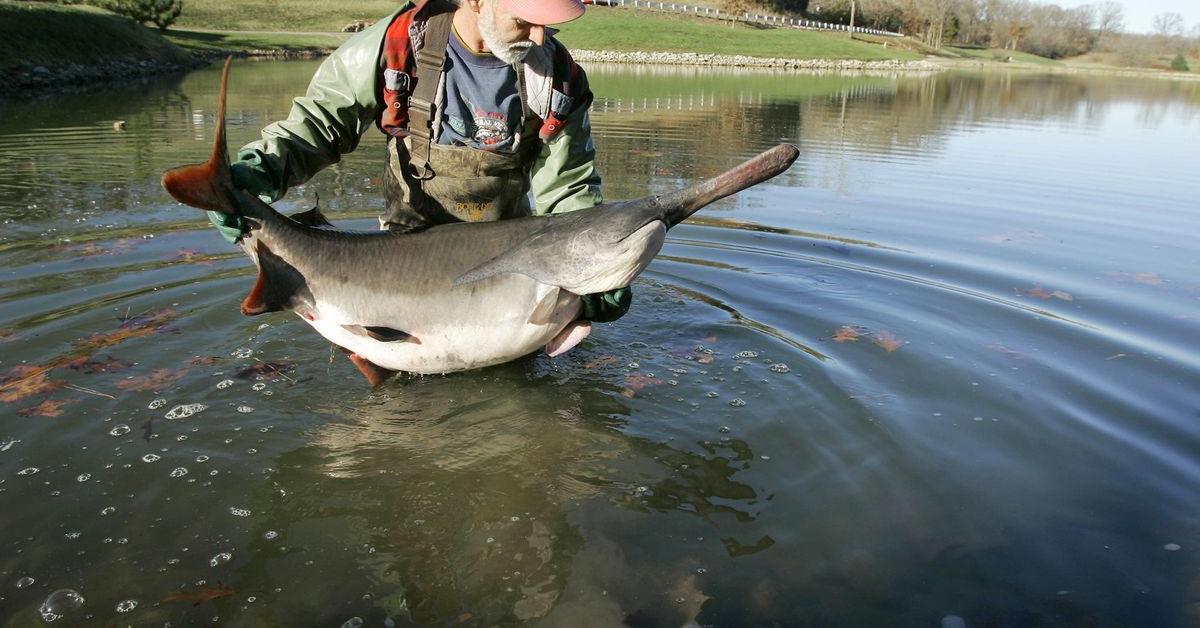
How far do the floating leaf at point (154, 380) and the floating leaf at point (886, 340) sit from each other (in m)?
4.16

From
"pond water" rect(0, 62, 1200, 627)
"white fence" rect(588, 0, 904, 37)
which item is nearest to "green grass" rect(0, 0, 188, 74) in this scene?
"pond water" rect(0, 62, 1200, 627)

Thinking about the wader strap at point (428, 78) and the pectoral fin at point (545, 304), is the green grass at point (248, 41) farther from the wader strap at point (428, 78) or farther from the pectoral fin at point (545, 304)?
the pectoral fin at point (545, 304)

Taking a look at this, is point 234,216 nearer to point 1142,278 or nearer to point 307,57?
point 1142,278

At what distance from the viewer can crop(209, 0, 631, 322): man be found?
3.92m

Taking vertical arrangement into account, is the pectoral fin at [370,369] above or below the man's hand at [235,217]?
below

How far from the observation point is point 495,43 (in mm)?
3850

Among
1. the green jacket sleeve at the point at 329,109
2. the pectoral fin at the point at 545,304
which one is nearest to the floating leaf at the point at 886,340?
the pectoral fin at the point at 545,304

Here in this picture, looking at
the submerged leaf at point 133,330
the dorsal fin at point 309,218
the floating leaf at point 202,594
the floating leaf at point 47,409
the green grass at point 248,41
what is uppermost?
the green grass at point 248,41

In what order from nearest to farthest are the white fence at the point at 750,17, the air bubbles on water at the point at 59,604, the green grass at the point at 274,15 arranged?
the air bubbles on water at the point at 59,604
the green grass at the point at 274,15
the white fence at the point at 750,17

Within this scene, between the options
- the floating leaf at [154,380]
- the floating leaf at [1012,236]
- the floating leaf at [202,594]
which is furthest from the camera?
the floating leaf at [1012,236]

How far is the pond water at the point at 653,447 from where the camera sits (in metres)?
2.78

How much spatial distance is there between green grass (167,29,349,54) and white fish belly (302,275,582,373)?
3639 cm

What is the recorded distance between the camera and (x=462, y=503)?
10.8 feet

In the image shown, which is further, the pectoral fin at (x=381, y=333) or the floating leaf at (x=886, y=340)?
the floating leaf at (x=886, y=340)
